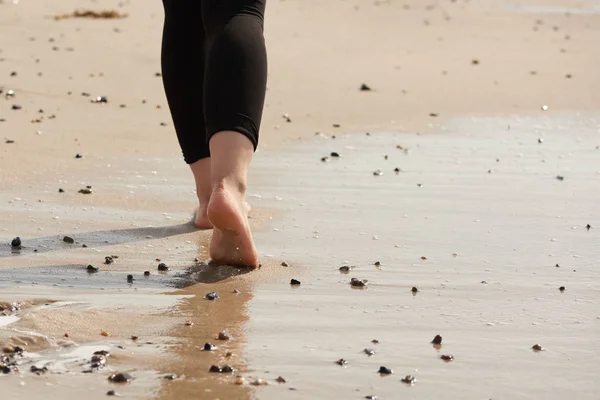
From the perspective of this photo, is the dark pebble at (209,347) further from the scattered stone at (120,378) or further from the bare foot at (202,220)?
the bare foot at (202,220)

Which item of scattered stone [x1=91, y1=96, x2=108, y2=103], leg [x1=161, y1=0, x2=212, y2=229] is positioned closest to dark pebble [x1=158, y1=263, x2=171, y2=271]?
leg [x1=161, y1=0, x2=212, y2=229]

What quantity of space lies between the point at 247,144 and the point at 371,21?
8080 mm

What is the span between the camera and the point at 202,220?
3.59m

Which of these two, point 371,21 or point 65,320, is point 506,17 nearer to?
point 371,21

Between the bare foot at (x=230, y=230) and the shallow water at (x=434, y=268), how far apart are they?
0.13 m

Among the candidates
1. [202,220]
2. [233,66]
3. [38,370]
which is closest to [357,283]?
[233,66]

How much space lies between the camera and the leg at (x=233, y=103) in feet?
9.73

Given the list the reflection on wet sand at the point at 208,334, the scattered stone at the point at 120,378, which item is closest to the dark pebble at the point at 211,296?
the reflection on wet sand at the point at 208,334

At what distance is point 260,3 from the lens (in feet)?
10.3

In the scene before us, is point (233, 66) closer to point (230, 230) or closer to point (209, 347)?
point (230, 230)

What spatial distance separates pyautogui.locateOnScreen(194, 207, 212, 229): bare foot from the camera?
11.7ft

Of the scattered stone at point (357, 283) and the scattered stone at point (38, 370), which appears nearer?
the scattered stone at point (38, 370)

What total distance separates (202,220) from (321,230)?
14.9 inches

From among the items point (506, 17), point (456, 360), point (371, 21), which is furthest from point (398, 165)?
point (506, 17)
